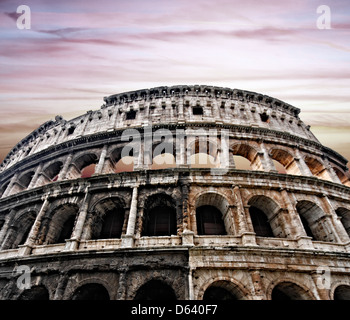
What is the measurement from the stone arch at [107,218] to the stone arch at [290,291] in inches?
279

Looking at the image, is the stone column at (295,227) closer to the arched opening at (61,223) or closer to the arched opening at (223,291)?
the arched opening at (223,291)

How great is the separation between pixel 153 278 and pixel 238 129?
31.9ft

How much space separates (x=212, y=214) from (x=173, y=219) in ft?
6.55

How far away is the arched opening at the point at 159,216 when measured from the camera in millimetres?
9547

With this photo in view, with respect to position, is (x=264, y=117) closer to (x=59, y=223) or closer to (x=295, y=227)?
(x=295, y=227)

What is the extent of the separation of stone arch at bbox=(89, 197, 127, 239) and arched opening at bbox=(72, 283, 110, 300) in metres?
2.07

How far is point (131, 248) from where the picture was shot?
26.1 feet

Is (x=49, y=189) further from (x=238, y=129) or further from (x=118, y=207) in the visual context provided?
(x=238, y=129)

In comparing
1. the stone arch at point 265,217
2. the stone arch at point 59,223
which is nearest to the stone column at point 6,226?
the stone arch at point 59,223

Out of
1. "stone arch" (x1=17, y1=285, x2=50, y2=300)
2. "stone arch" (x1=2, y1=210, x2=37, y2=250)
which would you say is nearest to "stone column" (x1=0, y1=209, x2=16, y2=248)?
"stone arch" (x1=2, y1=210, x2=37, y2=250)

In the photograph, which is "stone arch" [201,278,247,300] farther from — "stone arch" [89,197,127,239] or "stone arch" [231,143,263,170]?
"stone arch" [231,143,263,170]

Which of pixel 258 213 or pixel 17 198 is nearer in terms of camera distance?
pixel 258 213

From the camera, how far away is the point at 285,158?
13359mm
